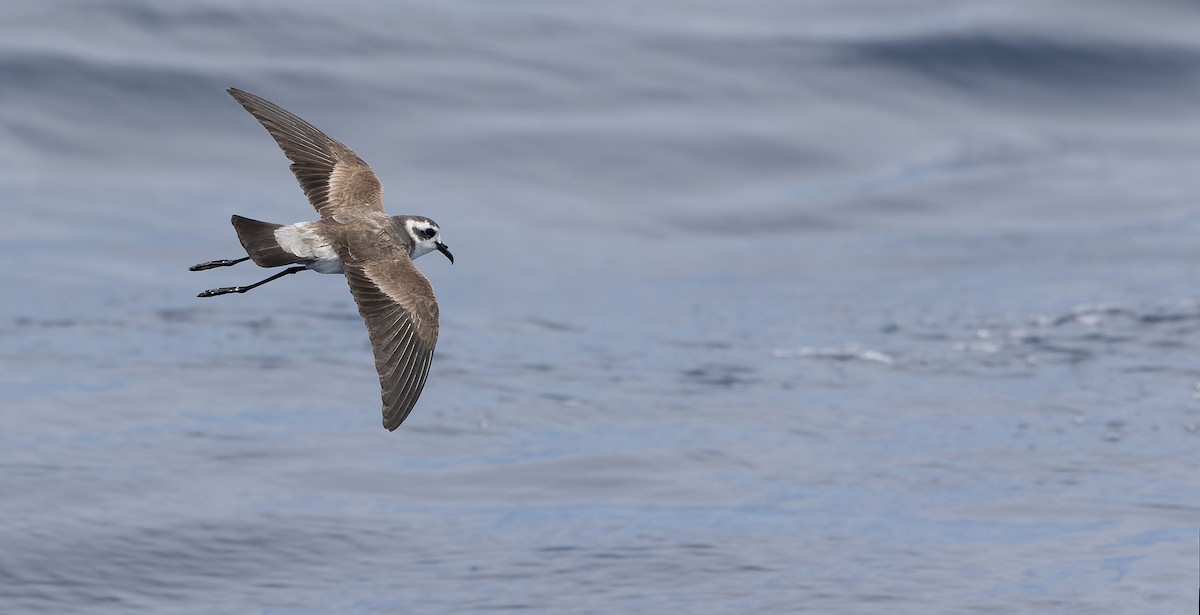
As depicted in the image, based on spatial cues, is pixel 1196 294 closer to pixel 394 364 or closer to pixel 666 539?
pixel 666 539

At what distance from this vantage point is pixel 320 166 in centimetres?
955

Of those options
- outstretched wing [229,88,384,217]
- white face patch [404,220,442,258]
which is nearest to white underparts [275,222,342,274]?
white face patch [404,220,442,258]

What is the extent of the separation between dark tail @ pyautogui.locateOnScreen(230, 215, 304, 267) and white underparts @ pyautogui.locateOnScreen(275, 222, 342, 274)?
0.03 metres

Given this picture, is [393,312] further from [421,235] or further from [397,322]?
[421,235]

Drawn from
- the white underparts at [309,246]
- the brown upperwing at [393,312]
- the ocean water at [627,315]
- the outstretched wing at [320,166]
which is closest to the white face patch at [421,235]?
the brown upperwing at [393,312]

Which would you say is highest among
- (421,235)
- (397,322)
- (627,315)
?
(421,235)

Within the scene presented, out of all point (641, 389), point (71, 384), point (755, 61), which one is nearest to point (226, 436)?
point (71, 384)

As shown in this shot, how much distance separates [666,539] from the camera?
1202 centimetres

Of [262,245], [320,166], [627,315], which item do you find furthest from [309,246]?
[627,315]

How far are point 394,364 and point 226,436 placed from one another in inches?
265

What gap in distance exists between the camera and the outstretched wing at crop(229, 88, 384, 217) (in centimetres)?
932

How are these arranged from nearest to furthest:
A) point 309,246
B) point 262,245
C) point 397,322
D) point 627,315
→ 1. point 397,322
2. point 262,245
3. point 309,246
4. point 627,315

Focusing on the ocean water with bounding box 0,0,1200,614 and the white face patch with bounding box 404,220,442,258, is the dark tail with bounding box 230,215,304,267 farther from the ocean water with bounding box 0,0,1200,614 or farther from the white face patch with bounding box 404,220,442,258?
the ocean water with bounding box 0,0,1200,614

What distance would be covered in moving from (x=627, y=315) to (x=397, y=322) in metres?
10.2
